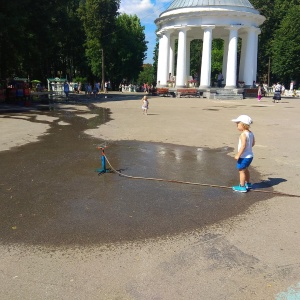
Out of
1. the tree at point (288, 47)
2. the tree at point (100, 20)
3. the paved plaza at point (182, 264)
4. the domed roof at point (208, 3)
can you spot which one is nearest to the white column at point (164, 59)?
the domed roof at point (208, 3)

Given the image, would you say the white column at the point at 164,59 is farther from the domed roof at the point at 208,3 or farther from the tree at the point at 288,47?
the tree at the point at 288,47

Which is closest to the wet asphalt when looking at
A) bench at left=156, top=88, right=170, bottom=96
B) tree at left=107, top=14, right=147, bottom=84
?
bench at left=156, top=88, right=170, bottom=96

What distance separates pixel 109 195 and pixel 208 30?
122ft

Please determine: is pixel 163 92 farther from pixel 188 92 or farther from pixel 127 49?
pixel 127 49

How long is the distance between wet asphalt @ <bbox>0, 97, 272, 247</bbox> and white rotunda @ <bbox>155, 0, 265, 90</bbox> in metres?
32.3

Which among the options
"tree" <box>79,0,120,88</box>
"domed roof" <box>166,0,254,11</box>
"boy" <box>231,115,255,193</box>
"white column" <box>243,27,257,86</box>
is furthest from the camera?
"tree" <box>79,0,120,88</box>

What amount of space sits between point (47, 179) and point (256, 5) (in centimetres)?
6651

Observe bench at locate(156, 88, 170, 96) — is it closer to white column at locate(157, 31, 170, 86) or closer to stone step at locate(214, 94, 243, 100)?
white column at locate(157, 31, 170, 86)

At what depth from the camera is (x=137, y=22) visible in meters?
71.8

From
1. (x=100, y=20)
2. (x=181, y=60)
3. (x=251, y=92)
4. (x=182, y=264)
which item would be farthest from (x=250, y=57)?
(x=182, y=264)

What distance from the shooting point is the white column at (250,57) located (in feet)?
140

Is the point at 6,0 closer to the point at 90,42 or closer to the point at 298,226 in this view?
the point at 298,226

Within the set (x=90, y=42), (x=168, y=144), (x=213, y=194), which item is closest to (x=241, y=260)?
(x=213, y=194)

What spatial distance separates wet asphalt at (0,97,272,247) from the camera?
517 cm
